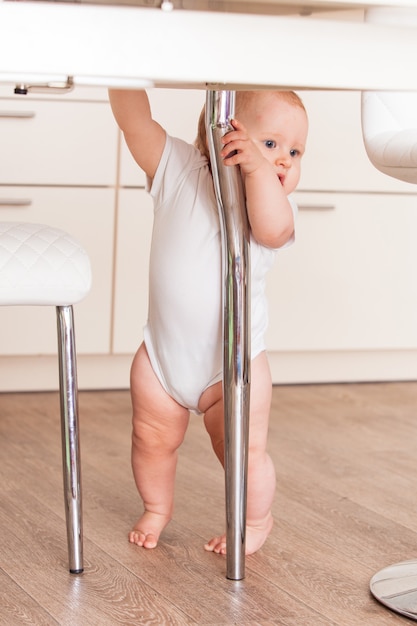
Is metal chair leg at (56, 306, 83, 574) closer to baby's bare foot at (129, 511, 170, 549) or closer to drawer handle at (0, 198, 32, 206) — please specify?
baby's bare foot at (129, 511, 170, 549)

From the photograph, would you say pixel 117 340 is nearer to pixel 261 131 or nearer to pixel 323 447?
pixel 323 447

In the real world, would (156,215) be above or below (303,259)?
above

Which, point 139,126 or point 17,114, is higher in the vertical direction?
point 139,126

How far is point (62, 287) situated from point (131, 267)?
1152 mm

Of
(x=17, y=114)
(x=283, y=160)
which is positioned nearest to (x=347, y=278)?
(x=17, y=114)

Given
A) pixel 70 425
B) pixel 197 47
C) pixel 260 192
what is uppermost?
pixel 197 47

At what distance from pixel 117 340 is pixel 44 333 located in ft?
0.54

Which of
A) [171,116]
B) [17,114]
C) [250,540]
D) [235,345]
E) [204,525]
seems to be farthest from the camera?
[171,116]

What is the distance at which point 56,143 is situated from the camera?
231 centimetres

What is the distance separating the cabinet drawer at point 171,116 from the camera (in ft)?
7.73

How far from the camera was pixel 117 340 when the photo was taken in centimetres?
240

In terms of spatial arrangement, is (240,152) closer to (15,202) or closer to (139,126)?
(139,126)

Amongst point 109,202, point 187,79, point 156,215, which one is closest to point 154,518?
point 156,215

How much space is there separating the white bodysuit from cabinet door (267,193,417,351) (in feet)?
3.49
